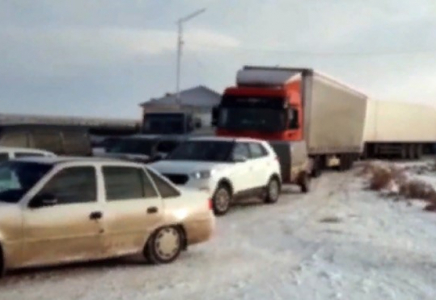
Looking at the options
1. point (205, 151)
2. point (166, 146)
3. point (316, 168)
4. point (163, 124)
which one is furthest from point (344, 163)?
point (205, 151)

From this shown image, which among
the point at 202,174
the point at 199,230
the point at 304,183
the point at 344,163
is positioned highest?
the point at 202,174

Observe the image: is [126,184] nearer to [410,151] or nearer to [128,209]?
[128,209]

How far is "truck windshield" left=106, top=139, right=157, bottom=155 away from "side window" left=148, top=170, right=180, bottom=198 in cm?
1331

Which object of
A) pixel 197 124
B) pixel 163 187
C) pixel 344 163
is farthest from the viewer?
pixel 344 163

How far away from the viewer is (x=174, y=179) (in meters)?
19.7

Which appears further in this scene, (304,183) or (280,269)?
(304,183)

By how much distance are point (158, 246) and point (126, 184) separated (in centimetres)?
95

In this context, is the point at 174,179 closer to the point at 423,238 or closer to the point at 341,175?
A: the point at 423,238

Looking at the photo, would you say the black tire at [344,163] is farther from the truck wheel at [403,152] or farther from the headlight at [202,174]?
the headlight at [202,174]

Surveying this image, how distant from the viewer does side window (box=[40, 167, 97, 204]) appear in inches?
440

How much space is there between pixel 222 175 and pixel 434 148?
53.5 metres

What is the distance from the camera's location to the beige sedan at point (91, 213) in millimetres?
10648

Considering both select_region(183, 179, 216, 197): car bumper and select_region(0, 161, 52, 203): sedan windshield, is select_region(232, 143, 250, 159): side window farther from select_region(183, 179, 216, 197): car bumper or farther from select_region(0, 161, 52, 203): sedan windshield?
select_region(0, 161, 52, 203): sedan windshield

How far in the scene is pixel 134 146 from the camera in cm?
2655
